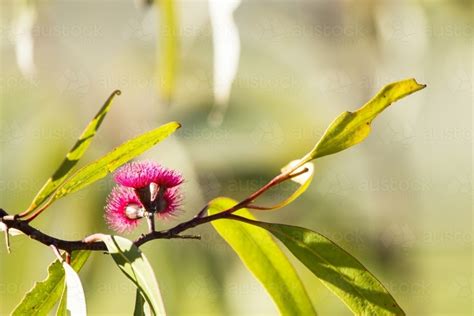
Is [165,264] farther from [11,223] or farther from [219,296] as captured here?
[11,223]

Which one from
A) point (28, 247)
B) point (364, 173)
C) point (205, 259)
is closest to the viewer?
point (28, 247)

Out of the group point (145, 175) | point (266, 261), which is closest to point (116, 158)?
point (145, 175)

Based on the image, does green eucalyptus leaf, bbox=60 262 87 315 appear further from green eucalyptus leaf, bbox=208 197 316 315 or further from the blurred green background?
the blurred green background

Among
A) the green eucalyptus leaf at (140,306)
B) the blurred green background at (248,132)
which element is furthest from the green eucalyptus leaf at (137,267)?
the blurred green background at (248,132)

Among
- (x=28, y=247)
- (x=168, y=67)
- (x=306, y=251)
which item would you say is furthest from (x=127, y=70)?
(x=306, y=251)

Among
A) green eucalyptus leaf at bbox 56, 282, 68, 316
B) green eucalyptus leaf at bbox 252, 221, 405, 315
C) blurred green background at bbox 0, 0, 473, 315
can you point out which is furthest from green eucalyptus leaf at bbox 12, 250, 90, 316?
blurred green background at bbox 0, 0, 473, 315

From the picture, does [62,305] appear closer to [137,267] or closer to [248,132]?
[137,267]

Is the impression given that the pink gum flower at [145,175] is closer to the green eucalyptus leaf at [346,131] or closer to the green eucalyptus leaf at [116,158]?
the green eucalyptus leaf at [116,158]
